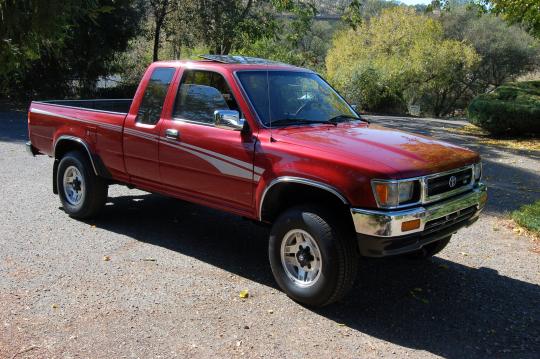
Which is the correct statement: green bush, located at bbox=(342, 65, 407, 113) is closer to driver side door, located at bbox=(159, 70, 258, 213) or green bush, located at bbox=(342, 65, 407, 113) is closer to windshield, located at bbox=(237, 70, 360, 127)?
windshield, located at bbox=(237, 70, 360, 127)

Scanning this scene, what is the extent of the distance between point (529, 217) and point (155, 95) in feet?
15.9

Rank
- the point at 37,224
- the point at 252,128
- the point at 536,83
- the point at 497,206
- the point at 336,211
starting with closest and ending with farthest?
the point at 336,211, the point at 252,128, the point at 37,224, the point at 497,206, the point at 536,83

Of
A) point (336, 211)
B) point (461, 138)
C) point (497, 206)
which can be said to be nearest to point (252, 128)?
point (336, 211)

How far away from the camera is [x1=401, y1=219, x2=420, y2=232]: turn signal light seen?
152 inches

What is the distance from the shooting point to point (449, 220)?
14.1 ft

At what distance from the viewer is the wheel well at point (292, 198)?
4.25m

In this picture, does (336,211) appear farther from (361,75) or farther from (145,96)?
(361,75)

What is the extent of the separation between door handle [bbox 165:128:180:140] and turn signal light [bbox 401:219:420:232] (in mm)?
2370

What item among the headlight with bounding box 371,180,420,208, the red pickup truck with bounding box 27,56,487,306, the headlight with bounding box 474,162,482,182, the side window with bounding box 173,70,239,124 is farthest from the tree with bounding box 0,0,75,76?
the headlight with bounding box 474,162,482,182

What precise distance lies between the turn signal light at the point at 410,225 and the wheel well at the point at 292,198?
45 cm

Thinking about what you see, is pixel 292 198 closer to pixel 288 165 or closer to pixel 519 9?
pixel 288 165

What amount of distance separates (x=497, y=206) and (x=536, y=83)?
11360mm

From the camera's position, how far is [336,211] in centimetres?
422

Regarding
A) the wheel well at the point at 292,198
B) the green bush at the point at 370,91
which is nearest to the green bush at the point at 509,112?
the green bush at the point at 370,91
